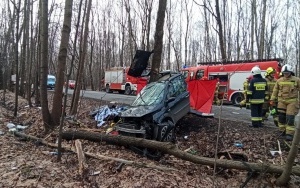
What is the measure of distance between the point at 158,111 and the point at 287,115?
10.7ft

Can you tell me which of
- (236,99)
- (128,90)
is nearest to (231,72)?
(236,99)

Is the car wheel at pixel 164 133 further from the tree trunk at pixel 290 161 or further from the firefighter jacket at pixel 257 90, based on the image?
the tree trunk at pixel 290 161

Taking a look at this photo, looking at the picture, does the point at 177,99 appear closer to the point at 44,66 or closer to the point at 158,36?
the point at 158,36

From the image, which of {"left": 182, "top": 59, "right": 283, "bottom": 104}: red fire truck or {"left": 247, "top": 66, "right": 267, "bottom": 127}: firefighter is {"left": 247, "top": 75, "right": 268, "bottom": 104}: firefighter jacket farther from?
{"left": 182, "top": 59, "right": 283, "bottom": 104}: red fire truck

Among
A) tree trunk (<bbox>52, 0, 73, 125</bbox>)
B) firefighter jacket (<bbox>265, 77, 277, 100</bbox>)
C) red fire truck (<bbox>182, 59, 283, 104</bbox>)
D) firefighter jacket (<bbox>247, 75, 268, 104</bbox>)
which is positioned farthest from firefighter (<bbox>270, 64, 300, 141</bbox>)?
red fire truck (<bbox>182, 59, 283, 104</bbox>)

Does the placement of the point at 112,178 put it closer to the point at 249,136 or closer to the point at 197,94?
the point at 249,136

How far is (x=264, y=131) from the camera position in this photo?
8.16m

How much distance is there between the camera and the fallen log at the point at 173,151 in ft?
16.8

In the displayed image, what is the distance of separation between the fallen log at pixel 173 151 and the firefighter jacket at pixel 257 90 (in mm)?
3657

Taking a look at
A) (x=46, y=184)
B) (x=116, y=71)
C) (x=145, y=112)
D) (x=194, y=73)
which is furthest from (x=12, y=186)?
(x=116, y=71)

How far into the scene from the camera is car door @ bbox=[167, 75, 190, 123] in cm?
819

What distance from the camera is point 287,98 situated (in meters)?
7.39

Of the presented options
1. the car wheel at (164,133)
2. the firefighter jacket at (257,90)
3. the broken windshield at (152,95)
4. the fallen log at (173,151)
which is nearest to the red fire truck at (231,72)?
the firefighter jacket at (257,90)

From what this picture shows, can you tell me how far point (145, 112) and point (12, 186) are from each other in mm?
3435
